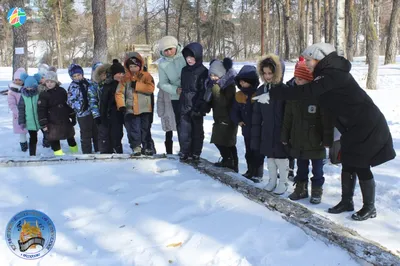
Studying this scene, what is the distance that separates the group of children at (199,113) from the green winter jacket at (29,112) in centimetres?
2

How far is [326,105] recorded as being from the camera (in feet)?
11.0

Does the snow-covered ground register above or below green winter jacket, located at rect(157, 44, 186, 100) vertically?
below

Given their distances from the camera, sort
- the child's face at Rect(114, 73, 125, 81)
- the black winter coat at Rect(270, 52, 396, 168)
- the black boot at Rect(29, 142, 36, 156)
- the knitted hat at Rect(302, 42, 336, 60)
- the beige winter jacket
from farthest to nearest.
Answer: the black boot at Rect(29, 142, 36, 156) → the beige winter jacket → the child's face at Rect(114, 73, 125, 81) → the knitted hat at Rect(302, 42, 336, 60) → the black winter coat at Rect(270, 52, 396, 168)

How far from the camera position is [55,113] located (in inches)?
234

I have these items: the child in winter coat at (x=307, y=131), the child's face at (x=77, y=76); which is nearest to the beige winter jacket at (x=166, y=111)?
the child's face at (x=77, y=76)

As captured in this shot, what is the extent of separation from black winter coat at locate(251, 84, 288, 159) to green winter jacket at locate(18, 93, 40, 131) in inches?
159

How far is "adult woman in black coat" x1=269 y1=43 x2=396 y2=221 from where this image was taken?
125 inches

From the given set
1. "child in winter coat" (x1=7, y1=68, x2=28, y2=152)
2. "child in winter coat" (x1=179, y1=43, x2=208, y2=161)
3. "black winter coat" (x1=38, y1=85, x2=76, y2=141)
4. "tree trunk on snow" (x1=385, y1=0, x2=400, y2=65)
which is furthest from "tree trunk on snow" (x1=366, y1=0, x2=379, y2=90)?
"child in winter coat" (x1=7, y1=68, x2=28, y2=152)

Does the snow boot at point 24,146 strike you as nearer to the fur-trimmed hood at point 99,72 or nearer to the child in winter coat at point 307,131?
the fur-trimmed hood at point 99,72

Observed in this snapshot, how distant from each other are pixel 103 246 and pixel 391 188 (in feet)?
10.3

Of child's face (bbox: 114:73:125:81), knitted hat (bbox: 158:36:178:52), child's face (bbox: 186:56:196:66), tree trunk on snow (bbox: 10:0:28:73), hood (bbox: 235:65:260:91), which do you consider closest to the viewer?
hood (bbox: 235:65:260:91)

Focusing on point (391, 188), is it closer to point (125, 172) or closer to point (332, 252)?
point (332, 252)

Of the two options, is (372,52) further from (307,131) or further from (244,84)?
(307,131)

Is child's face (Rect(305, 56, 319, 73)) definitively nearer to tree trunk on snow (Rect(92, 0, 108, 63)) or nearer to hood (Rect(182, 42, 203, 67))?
hood (Rect(182, 42, 203, 67))
